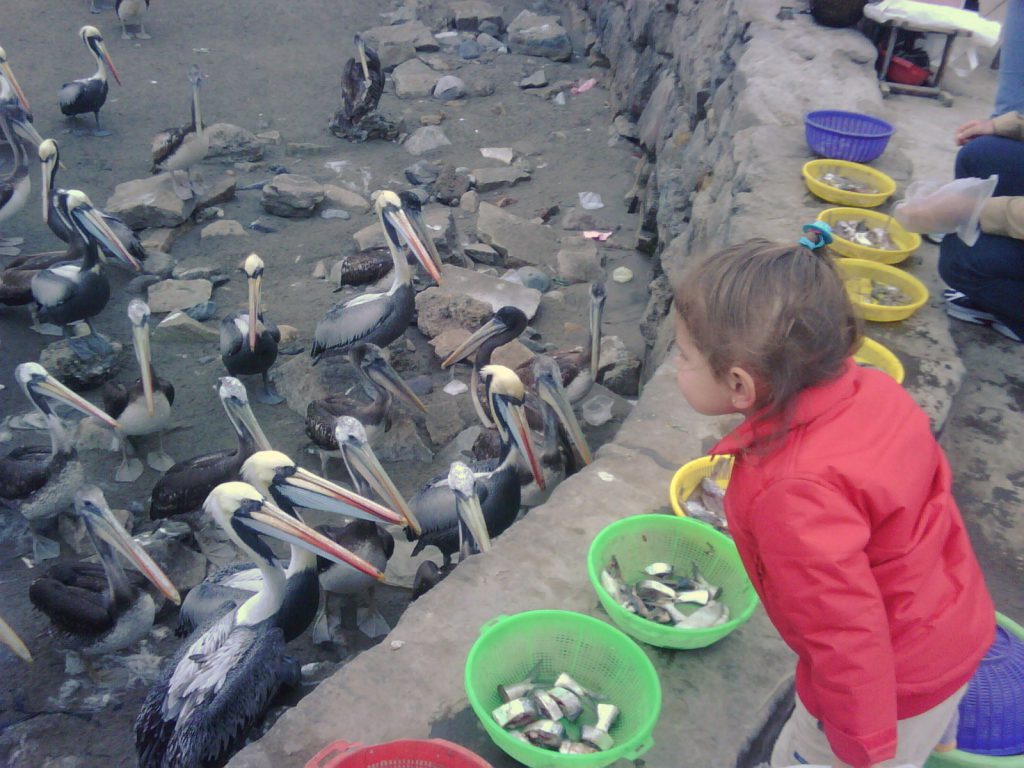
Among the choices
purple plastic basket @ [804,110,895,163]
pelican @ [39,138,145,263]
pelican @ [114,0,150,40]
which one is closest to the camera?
purple plastic basket @ [804,110,895,163]

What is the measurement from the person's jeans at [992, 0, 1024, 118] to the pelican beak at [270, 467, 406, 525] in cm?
355

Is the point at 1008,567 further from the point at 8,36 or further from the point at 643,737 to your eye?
the point at 8,36

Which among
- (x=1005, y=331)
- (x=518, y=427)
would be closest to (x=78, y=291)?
(x=518, y=427)

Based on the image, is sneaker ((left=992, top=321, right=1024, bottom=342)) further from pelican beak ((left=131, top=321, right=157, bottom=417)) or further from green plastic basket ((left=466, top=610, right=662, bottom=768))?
pelican beak ((left=131, top=321, right=157, bottom=417))

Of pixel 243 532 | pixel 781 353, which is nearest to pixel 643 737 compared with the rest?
pixel 781 353

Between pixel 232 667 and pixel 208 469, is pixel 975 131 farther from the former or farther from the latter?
pixel 208 469

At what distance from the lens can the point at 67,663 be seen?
342 cm

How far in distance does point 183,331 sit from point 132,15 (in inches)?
281

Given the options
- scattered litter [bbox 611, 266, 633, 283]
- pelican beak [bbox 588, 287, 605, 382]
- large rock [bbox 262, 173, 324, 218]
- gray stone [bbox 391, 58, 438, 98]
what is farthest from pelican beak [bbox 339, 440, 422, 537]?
gray stone [bbox 391, 58, 438, 98]

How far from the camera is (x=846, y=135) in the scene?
422 cm

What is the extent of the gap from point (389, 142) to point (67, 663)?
20.8 ft

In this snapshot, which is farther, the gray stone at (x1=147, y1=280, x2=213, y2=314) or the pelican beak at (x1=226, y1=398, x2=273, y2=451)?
the gray stone at (x1=147, y1=280, x2=213, y2=314)

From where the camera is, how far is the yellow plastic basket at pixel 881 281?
3.25 metres

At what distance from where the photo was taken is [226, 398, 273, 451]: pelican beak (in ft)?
13.8
